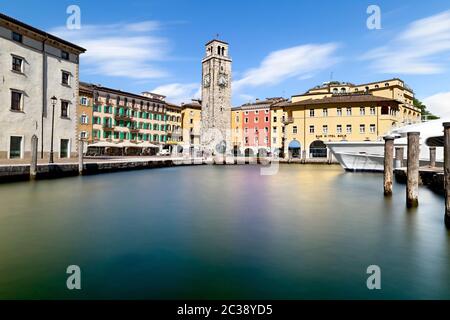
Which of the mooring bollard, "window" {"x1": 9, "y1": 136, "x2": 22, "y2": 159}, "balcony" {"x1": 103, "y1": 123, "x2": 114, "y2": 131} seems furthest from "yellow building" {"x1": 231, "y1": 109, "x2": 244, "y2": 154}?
"window" {"x1": 9, "y1": 136, "x2": 22, "y2": 159}

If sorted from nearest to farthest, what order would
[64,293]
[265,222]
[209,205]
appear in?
[64,293] → [265,222] → [209,205]

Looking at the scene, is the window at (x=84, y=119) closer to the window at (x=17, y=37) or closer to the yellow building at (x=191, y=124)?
the yellow building at (x=191, y=124)

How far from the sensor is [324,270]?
262 inches

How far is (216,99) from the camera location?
2820 inches

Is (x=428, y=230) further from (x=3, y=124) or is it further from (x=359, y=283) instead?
(x=3, y=124)

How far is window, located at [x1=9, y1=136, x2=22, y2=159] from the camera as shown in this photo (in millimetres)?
25734

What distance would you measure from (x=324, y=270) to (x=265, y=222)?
15.3ft

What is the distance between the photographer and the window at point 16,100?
85.2 ft

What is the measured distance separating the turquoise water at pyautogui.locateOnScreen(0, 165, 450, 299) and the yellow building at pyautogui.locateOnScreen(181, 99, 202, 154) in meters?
64.5

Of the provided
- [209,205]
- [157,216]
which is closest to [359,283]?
[157,216]

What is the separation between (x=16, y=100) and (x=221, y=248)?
26.1 metres

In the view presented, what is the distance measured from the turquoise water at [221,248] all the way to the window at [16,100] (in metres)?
14.0

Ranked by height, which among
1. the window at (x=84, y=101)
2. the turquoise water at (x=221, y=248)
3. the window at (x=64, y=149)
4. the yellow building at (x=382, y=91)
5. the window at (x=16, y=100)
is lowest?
the turquoise water at (x=221, y=248)

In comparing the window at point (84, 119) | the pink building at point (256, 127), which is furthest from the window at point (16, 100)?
the pink building at point (256, 127)
